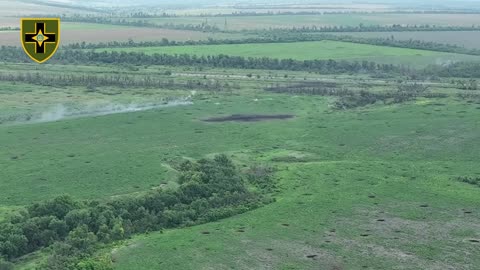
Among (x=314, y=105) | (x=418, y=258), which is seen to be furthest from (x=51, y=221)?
(x=314, y=105)

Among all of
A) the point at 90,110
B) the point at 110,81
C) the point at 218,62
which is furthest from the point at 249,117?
the point at 218,62

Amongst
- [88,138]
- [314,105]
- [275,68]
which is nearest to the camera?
[88,138]

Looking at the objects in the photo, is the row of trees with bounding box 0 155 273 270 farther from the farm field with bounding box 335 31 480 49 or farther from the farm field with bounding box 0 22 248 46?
the farm field with bounding box 335 31 480 49

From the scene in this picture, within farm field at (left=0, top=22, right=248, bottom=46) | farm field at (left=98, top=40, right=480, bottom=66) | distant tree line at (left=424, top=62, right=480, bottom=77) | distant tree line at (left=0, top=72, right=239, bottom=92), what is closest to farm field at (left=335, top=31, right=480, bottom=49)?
farm field at (left=98, top=40, right=480, bottom=66)

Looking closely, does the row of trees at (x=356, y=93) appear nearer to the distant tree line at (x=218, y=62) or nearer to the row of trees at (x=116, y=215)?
the distant tree line at (x=218, y=62)

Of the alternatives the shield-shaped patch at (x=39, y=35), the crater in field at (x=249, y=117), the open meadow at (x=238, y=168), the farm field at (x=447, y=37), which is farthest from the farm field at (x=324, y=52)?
the shield-shaped patch at (x=39, y=35)

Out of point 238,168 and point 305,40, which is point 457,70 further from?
point 238,168

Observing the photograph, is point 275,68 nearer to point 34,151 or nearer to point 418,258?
point 34,151
